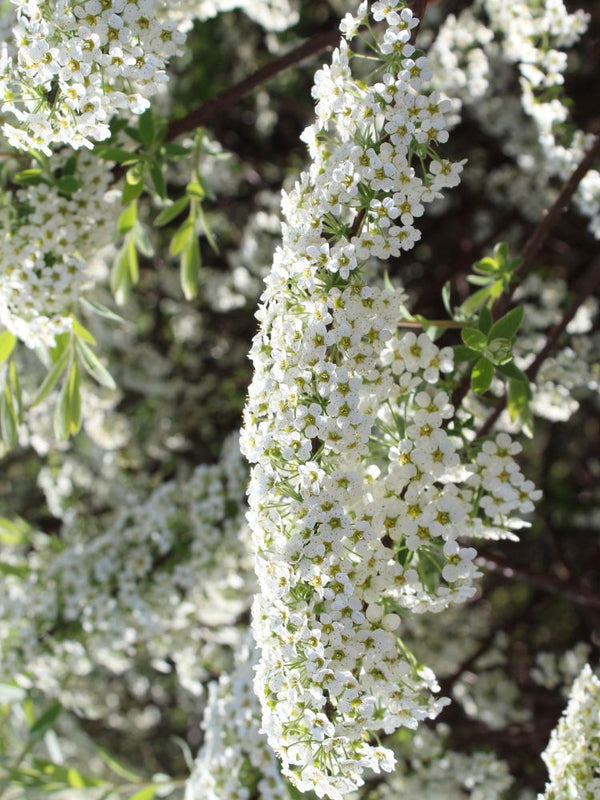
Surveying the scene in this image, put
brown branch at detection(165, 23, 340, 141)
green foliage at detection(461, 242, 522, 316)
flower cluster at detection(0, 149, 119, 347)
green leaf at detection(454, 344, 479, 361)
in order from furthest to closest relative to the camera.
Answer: brown branch at detection(165, 23, 340, 141)
flower cluster at detection(0, 149, 119, 347)
green foliage at detection(461, 242, 522, 316)
green leaf at detection(454, 344, 479, 361)

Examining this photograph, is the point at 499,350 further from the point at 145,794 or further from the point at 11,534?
the point at 11,534

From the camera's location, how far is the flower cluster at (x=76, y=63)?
2.36 metres

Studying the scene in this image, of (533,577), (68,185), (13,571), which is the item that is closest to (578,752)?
(533,577)

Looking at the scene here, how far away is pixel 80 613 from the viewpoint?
14.5 ft

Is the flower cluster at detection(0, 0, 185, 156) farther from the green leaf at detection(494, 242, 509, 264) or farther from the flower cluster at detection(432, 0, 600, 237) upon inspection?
the flower cluster at detection(432, 0, 600, 237)

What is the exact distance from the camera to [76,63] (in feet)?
7.77

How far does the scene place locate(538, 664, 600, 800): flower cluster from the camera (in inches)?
99.2

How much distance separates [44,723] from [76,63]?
3.26 m

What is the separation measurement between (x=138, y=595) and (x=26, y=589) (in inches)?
33.9

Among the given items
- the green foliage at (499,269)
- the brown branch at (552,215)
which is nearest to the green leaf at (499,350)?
the green foliage at (499,269)

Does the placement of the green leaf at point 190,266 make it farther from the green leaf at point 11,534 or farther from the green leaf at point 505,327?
the green leaf at point 11,534

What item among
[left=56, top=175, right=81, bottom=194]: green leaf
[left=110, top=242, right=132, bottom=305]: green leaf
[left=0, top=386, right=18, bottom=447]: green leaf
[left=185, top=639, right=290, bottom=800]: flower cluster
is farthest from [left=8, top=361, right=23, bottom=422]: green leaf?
[left=185, top=639, right=290, bottom=800]: flower cluster

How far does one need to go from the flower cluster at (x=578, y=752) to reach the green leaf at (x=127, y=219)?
7.83ft

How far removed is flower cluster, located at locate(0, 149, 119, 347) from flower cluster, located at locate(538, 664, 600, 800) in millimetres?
2208
